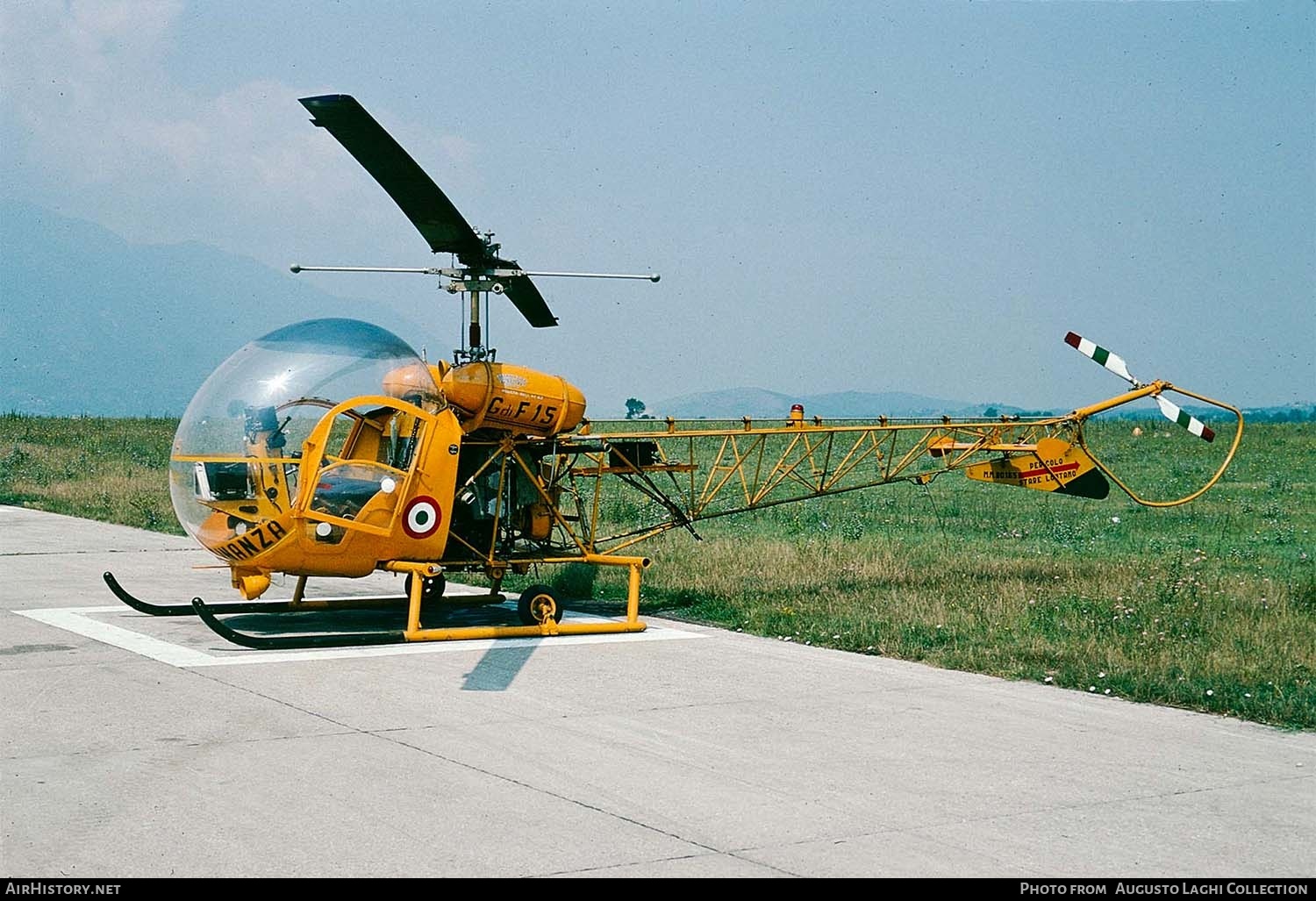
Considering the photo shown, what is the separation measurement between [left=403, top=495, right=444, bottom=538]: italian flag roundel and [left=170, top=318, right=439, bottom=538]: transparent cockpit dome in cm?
93

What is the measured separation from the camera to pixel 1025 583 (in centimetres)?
1402

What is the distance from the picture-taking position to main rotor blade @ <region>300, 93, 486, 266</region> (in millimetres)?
8656

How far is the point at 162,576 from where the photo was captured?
1523cm

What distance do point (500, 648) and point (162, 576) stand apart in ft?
21.7

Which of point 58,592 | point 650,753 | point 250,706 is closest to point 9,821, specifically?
point 250,706

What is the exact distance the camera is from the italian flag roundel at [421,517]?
10523 millimetres

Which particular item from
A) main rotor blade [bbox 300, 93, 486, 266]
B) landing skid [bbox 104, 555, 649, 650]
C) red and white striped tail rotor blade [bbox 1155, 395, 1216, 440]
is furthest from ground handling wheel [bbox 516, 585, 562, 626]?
red and white striped tail rotor blade [bbox 1155, 395, 1216, 440]

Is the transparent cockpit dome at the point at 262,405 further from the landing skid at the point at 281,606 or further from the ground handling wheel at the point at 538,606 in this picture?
the ground handling wheel at the point at 538,606

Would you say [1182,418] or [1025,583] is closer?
[1182,418]

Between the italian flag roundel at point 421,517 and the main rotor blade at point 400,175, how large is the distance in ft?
6.69

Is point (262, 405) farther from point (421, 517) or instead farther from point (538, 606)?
point (538, 606)

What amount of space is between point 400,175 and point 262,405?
6.83ft

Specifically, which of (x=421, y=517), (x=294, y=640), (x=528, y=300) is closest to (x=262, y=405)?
(x=421, y=517)
